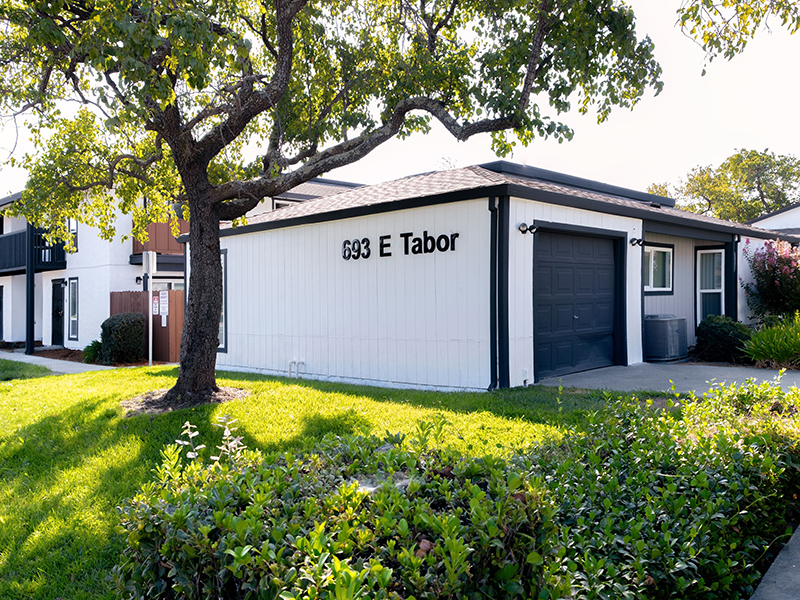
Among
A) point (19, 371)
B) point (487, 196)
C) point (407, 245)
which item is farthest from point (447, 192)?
point (19, 371)

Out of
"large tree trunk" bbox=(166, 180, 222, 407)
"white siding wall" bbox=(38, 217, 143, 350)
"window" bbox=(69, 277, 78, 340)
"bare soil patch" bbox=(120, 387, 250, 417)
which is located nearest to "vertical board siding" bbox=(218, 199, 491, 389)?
"bare soil patch" bbox=(120, 387, 250, 417)

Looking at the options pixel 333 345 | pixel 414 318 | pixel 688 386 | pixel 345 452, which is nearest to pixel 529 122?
pixel 414 318

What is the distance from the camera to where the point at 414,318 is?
31.8 feet

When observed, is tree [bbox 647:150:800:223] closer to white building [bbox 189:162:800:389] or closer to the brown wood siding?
white building [bbox 189:162:800:389]

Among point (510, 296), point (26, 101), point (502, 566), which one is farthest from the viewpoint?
point (26, 101)

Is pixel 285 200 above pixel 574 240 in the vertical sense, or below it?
above

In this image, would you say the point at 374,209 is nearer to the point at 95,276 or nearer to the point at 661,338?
the point at 661,338

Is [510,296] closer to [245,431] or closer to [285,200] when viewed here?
[245,431]

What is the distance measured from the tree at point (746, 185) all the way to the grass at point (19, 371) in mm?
37694

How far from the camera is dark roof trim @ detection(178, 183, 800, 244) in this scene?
8656mm

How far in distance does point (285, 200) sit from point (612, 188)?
9771 millimetres

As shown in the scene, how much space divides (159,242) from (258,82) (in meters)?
10.0

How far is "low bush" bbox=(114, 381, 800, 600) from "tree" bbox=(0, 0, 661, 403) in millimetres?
4867

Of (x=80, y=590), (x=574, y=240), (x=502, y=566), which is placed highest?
(x=574, y=240)
